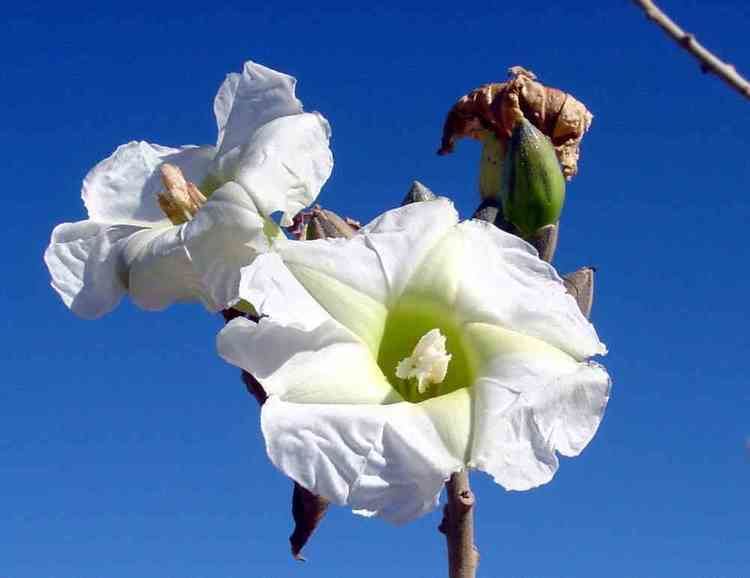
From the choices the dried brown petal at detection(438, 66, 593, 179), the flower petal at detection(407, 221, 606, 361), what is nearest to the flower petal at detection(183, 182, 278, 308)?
the flower petal at detection(407, 221, 606, 361)

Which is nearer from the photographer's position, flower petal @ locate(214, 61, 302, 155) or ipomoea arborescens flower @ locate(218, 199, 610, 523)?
ipomoea arborescens flower @ locate(218, 199, 610, 523)

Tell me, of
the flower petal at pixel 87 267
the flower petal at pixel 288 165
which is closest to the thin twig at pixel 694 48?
the flower petal at pixel 288 165

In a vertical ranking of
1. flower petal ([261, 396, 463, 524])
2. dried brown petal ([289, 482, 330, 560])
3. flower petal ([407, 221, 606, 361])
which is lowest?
flower petal ([261, 396, 463, 524])

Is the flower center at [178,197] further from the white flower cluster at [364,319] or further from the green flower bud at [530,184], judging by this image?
the green flower bud at [530,184]

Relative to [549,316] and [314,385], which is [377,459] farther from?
[549,316]

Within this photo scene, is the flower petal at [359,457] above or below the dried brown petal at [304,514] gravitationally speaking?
below

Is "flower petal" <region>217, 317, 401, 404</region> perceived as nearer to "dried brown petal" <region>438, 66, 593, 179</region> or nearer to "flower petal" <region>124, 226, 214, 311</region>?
"flower petal" <region>124, 226, 214, 311</region>

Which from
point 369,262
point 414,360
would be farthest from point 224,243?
point 414,360
